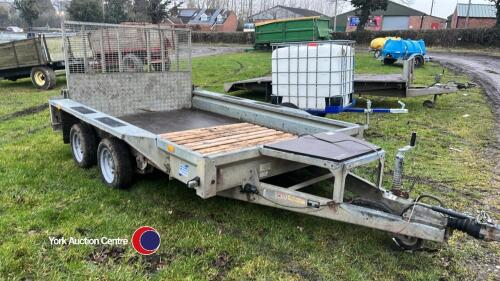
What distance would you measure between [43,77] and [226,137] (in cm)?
1101

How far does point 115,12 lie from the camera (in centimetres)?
4088

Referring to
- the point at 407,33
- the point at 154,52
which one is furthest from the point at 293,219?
the point at 407,33

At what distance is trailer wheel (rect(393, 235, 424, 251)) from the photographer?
3203mm

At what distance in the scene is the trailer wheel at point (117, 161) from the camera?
14.0 ft

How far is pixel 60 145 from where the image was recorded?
6.37 metres

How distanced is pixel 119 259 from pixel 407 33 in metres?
33.7

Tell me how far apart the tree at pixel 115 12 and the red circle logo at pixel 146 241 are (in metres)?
41.3

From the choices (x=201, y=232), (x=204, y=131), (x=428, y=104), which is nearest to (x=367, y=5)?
(x=428, y=104)

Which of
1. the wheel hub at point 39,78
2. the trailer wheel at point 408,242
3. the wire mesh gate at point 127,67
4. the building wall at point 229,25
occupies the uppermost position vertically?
the building wall at point 229,25

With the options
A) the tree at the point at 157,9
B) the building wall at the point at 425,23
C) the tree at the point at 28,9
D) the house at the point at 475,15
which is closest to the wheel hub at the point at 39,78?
the tree at the point at 157,9

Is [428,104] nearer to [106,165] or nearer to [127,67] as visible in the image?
[127,67]

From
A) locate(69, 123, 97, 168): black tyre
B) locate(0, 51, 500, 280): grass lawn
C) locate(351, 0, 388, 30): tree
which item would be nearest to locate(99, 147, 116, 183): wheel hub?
locate(0, 51, 500, 280): grass lawn

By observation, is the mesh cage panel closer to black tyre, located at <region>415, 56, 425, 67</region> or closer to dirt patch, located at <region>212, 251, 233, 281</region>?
dirt patch, located at <region>212, 251, 233, 281</region>

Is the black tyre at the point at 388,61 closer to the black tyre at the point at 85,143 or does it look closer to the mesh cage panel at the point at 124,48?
the mesh cage panel at the point at 124,48
